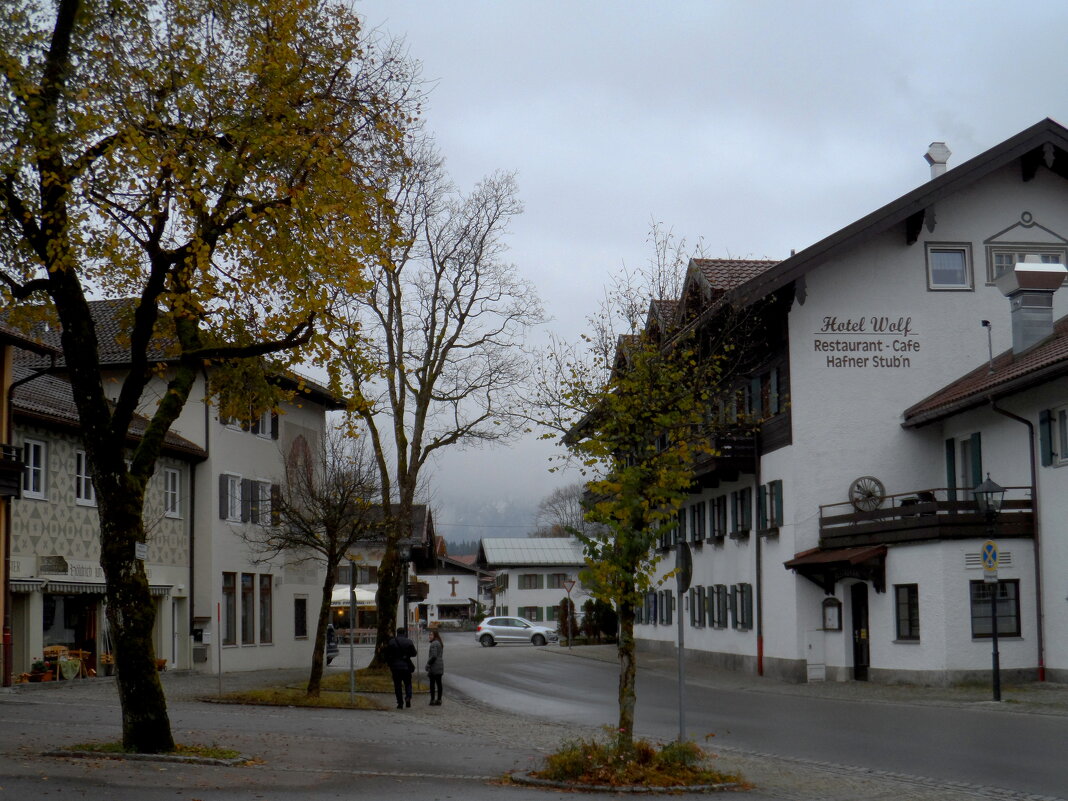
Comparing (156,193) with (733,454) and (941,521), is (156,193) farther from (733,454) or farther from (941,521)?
(733,454)

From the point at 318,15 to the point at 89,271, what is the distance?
3925 millimetres

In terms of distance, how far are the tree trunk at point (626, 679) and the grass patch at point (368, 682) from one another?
15.0m

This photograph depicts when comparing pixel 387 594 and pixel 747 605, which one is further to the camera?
pixel 747 605

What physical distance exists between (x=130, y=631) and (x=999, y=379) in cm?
2122

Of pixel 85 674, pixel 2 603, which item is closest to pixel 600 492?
pixel 2 603

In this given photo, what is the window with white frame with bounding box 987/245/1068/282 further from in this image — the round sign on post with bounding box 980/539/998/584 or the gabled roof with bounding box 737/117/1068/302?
the round sign on post with bounding box 980/539/998/584

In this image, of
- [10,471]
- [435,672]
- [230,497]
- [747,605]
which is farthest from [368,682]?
[230,497]

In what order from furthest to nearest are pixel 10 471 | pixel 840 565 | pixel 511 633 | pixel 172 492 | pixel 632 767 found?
pixel 511 633 < pixel 172 492 < pixel 840 565 < pixel 10 471 < pixel 632 767

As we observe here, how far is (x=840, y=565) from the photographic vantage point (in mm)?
31438

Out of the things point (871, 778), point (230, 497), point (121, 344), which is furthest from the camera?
point (230, 497)

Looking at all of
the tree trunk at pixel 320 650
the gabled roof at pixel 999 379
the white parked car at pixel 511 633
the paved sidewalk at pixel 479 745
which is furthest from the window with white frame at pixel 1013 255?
the white parked car at pixel 511 633

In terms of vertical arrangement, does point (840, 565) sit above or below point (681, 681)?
above

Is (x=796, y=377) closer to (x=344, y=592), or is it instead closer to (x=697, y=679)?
(x=697, y=679)

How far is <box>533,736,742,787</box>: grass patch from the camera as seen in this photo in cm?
1305
